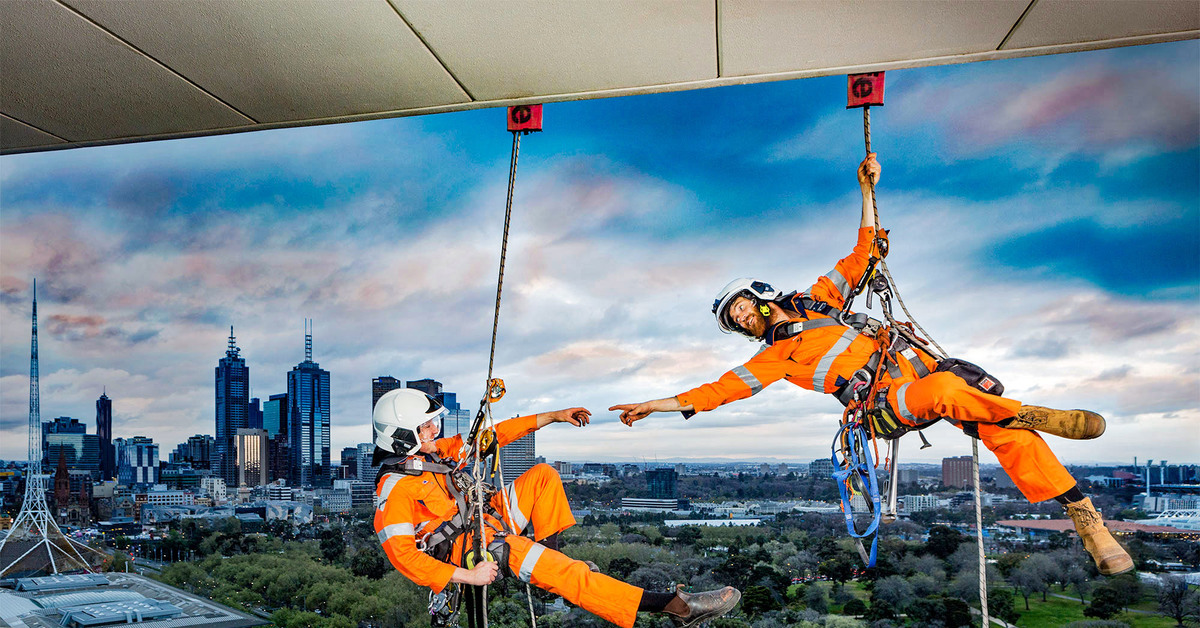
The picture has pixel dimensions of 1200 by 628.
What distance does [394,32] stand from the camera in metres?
2.39

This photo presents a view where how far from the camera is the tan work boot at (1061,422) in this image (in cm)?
209

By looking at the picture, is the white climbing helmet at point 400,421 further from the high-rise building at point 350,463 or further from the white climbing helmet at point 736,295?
the high-rise building at point 350,463

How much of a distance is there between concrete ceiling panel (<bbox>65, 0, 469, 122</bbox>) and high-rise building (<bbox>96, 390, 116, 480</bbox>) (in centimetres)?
590

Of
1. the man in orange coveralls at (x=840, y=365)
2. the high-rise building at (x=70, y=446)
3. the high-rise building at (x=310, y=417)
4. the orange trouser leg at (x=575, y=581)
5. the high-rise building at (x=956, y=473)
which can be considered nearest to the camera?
the man in orange coveralls at (x=840, y=365)

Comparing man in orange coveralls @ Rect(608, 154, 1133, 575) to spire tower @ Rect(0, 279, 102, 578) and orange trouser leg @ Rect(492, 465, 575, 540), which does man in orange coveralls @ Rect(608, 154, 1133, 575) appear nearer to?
orange trouser leg @ Rect(492, 465, 575, 540)

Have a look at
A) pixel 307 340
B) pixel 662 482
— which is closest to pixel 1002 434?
pixel 662 482

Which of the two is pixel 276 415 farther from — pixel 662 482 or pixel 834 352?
pixel 834 352

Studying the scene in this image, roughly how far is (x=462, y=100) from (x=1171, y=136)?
491cm

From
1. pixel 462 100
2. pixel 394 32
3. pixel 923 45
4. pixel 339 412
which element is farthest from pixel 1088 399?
pixel 339 412

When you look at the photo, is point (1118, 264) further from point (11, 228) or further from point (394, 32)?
point (11, 228)

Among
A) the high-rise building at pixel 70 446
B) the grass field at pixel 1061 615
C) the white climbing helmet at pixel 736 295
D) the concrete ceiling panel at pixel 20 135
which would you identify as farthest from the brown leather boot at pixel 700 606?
the high-rise building at pixel 70 446

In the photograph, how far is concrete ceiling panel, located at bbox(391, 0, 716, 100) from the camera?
226 centimetres

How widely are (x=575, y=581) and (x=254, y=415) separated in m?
6.59

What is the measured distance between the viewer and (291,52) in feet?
8.27
